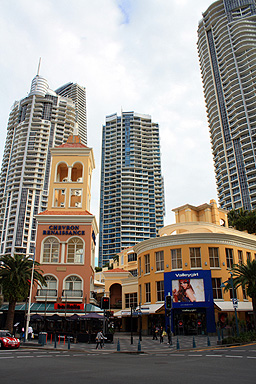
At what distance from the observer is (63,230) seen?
44906mm

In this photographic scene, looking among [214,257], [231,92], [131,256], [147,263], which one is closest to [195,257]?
[214,257]

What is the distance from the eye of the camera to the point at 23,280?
3666cm

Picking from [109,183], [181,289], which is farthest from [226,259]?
[109,183]

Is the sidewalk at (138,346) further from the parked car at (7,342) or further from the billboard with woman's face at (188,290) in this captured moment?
the billboard with woman's face at (188,290)

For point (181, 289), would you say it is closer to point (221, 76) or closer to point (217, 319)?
point (217, 319)

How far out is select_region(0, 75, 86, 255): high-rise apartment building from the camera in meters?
128

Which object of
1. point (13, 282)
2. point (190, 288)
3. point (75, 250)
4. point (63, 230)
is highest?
point (63, 230)

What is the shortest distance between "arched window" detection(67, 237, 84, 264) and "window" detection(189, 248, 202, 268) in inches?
560

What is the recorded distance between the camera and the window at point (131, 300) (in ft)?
168

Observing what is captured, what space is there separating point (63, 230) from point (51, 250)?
3.04 m

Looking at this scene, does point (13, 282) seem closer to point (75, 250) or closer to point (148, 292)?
point (75, 250)

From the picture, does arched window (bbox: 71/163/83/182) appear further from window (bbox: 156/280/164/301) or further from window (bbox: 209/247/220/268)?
window (bbox: 209/247/220/268)

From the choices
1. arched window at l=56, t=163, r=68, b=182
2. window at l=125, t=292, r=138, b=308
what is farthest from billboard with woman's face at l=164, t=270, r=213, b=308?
arched window at l=56, t=163, r=68, b=182

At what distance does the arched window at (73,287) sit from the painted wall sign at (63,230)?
584 centimetres
